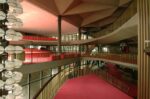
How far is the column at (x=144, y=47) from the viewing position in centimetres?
783

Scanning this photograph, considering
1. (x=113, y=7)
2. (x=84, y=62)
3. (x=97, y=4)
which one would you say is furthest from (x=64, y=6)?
(x=84, y=62)

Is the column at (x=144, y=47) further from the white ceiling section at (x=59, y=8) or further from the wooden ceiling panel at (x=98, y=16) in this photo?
the wooden ceiling panel at (x=98, y=16)

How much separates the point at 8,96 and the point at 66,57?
19.4 m

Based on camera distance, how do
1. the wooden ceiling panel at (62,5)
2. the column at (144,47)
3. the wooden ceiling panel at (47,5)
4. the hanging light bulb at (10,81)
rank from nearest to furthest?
1. the hanging light bulb at (10,81)
2. the column at (144,47)
3. the wooden ceiling panel at (47,5)
4. the wooden ceiling panel at (62,5)

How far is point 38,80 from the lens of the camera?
59.3 ft

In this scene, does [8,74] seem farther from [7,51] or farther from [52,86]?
[52,86]

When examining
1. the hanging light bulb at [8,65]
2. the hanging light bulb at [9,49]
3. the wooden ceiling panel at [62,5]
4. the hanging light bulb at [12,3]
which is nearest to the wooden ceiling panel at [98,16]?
the wooden ceiling panel at [62,5]

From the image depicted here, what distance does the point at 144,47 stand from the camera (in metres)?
8.09

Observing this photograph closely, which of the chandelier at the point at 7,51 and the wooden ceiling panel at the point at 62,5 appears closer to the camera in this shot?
the chandelier at the point at 7,51

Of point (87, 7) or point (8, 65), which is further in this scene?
point (87, 7)

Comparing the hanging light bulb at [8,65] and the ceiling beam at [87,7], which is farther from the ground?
the ceiling beam at [87,7]

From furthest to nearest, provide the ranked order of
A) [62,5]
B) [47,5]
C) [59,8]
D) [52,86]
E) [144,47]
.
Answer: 1. [59,8]
2. [62,5]
3. [47,5]
4. [52,86]
5. [144,47]

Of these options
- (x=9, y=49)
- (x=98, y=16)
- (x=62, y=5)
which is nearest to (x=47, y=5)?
(x=62, y=5)

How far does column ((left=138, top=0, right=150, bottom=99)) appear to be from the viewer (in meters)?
7.83
